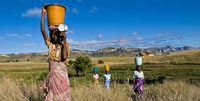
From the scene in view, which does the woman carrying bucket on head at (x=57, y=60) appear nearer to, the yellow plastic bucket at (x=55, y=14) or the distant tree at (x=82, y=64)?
the yellow plastic bucket at (x=55, y=14)

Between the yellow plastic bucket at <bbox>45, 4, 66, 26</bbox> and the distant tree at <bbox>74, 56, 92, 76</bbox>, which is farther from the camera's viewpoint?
the distant tree at <bbox>74, 56, 92, 76</bbox>

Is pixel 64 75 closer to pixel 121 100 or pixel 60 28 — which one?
pixel 60 28

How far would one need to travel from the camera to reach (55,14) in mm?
2881

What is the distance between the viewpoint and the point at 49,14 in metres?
2.93

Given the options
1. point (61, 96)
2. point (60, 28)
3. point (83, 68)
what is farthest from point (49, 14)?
point (83, 68)

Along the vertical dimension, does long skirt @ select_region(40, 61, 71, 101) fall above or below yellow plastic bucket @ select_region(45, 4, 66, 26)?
below

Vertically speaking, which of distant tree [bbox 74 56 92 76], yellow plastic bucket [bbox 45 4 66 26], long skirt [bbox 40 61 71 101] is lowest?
distant tree [bbox 74 56 92 76]

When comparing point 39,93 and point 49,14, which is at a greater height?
point 49,14

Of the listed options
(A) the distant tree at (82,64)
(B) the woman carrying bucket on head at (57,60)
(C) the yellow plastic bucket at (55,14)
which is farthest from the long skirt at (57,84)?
(A) the distant tree at (82,64)

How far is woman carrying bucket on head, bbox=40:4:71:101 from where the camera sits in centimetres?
286

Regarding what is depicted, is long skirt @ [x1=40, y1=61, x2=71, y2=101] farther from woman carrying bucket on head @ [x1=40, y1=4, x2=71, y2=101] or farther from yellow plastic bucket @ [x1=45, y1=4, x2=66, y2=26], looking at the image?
yellow plastic bucket @ [x1=45, y1=4, x2=66, y2=26]

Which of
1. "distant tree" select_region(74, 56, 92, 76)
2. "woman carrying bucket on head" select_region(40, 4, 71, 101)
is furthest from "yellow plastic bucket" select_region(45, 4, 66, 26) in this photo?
"distant tree" select_region(74, 56, 92, 76)

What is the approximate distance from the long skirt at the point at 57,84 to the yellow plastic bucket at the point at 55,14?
787 mm

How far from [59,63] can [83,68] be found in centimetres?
2538
